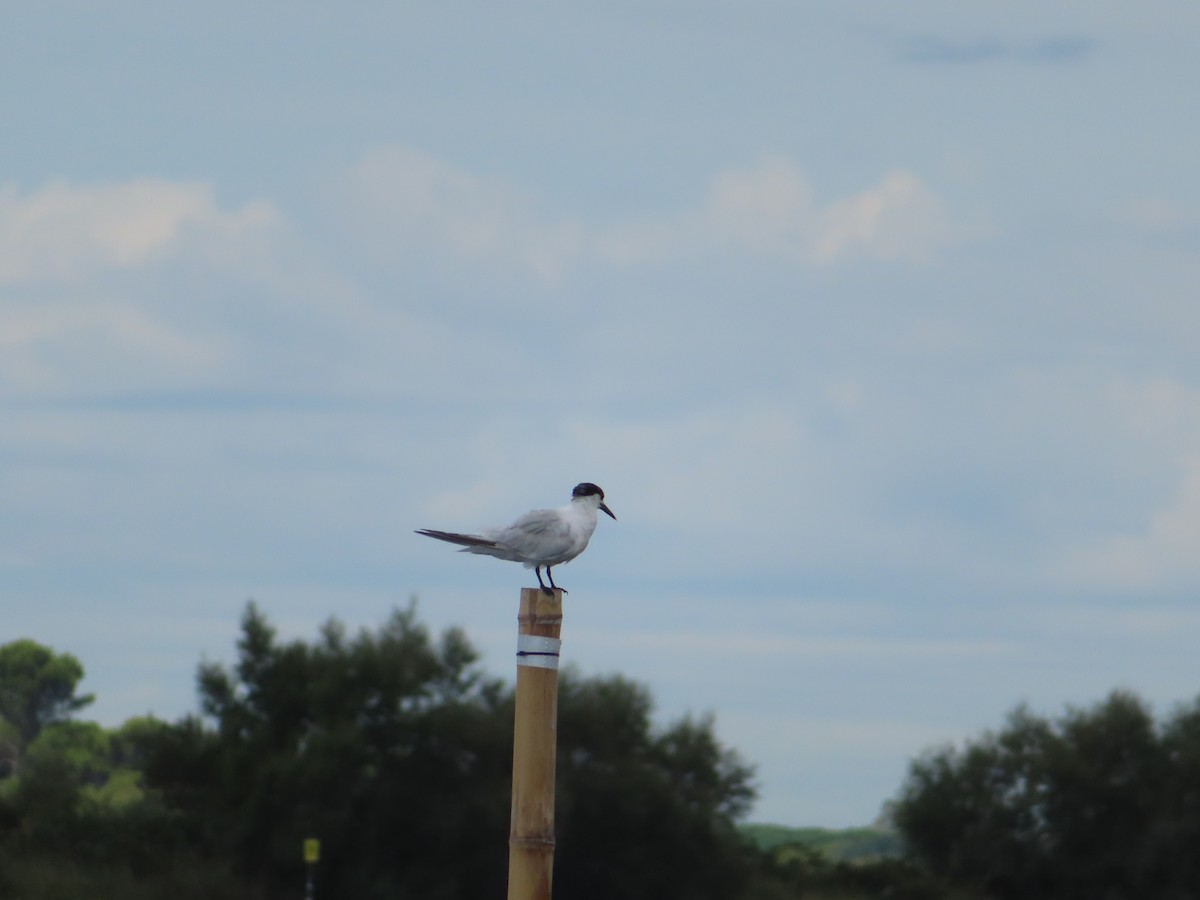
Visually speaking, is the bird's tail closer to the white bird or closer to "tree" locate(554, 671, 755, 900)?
the white bird

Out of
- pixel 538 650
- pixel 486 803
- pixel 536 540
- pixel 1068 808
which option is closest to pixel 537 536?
pixel 536 540

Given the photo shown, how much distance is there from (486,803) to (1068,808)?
14.2 metres

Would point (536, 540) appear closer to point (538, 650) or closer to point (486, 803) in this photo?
point (538, 650)

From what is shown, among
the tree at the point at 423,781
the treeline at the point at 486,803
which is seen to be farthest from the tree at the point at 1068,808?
the tree at the point at 423,781

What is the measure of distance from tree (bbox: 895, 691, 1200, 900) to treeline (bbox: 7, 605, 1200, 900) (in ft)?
0.17

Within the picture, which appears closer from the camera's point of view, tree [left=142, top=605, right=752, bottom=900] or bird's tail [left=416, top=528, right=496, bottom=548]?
bird's tail [left=416, top=528, right=496, bottom=548]

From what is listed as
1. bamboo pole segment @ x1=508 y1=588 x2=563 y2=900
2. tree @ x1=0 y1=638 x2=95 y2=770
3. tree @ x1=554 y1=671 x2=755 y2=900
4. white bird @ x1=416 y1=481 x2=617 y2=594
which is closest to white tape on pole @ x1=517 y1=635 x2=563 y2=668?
bamboo pole segment @ x1=508 y1=588 x2=563 y2=900

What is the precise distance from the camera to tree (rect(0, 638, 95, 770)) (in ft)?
387

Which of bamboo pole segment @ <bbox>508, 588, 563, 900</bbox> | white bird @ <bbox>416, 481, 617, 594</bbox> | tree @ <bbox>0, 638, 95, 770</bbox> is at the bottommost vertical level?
bamboo pole segment @ <bbox>508, 588, 563, 900</bbox>

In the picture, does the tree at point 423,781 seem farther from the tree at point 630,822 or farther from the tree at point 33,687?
the tree at point 33,687

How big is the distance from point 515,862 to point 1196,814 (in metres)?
36.2

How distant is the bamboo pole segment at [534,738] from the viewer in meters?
5.82

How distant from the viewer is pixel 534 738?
5836mm

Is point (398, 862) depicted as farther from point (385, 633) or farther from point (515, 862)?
point (515, 862)
